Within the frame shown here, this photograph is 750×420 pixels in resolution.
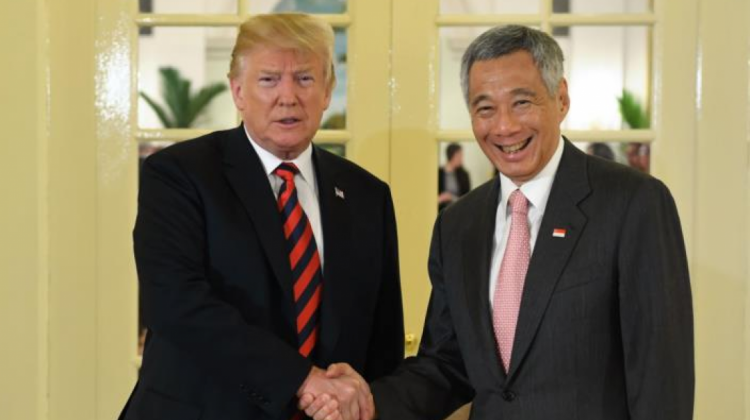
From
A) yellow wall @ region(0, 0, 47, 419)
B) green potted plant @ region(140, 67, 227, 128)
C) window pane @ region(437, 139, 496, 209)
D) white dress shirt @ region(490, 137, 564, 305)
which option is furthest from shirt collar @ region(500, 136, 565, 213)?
yellow wall @ region(0, 0, 47, 419)

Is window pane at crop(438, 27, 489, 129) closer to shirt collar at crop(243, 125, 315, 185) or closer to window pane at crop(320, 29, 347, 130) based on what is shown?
window pane at crop(320, 29, 347, 130)

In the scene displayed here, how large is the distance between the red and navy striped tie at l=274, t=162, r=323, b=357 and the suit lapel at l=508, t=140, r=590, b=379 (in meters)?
0.45

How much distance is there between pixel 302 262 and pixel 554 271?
0.54 meters

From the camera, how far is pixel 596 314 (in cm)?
204

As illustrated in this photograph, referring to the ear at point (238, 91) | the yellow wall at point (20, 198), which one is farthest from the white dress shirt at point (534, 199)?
the yellow wall at point (20, 198)

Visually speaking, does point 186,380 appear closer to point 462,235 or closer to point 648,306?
point 462,235

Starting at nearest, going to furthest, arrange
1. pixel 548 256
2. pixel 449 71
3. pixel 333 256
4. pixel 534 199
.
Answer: pixel 548 256
pixel 534 199
pixel 333 256
pixel 449 71

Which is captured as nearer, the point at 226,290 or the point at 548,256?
the point at 548,256

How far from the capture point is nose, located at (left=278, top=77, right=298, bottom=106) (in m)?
2.27

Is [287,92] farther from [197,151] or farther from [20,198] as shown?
[20,198]

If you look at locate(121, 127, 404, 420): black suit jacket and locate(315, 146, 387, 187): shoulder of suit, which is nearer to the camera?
locate(121, 127, 404, 420): black suit jacket

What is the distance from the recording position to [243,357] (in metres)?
2.14

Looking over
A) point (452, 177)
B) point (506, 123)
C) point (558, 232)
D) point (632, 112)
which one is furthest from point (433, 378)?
→ point (632, 112)

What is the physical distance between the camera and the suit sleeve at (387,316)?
249 cm
